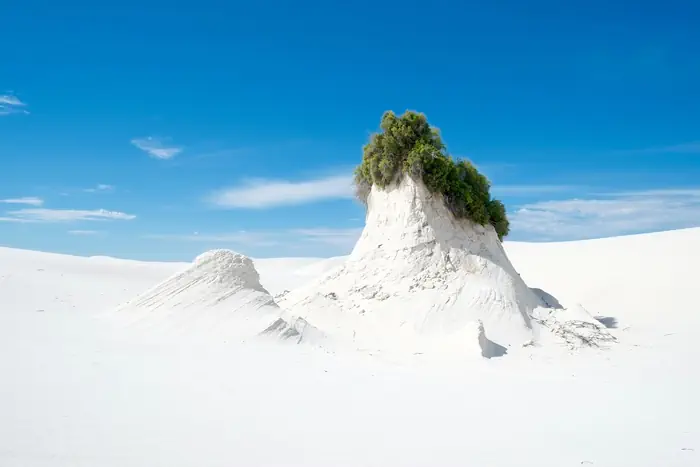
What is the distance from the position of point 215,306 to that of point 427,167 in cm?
818

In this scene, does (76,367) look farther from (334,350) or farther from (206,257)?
(206,257)

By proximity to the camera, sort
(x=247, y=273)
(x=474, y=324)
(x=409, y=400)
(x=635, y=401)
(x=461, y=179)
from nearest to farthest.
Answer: (x=409, y=400) → (x=635, y=401) → (x=474, y=324) → (x=247, y=273) → (x=461, y=179)

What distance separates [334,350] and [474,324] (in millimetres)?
3559

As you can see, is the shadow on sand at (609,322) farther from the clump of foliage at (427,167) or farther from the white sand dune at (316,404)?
the clump of foliage at (427,167)

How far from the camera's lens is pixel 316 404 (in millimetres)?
6957

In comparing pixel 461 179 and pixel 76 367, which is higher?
pixel 461 179

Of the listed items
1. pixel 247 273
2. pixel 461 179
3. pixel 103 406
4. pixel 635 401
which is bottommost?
pixel 635 401

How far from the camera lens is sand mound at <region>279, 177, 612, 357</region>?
13.5 metres

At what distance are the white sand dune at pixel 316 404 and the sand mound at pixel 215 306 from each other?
0.88 meters

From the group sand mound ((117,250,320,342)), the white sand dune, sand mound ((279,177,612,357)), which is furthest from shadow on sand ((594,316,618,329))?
sand mound ((117,250,320,342))

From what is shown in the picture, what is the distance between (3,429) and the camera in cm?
498

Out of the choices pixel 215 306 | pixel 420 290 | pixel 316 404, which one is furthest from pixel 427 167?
pixel 316 404

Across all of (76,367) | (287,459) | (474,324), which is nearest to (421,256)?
(474,324)

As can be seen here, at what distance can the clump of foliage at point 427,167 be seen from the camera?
16.8m
